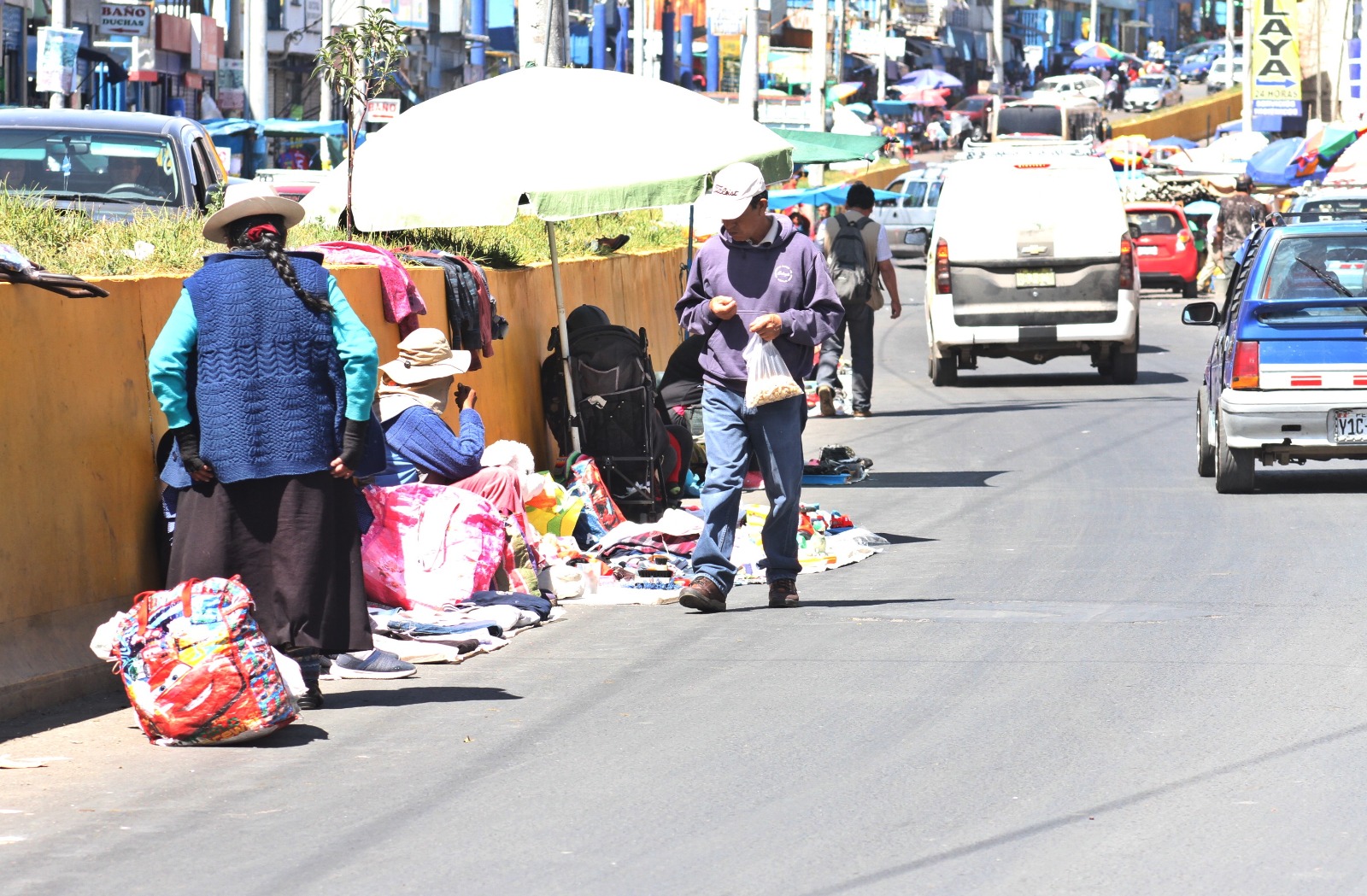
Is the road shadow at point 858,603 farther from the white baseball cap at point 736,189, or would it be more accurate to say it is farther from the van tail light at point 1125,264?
the van tail light at point 1125,264

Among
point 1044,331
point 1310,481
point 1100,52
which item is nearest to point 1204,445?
point 1310,481

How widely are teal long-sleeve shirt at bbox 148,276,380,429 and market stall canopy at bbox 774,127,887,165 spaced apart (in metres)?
14.7

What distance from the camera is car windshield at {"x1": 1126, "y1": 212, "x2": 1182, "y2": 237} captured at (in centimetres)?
3528

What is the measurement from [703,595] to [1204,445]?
19.1 feet

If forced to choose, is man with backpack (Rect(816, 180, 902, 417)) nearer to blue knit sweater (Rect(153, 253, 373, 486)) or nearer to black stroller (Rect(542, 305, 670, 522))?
black stroller (Rect(542, 305, 670, 522))

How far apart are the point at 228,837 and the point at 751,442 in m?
4.34

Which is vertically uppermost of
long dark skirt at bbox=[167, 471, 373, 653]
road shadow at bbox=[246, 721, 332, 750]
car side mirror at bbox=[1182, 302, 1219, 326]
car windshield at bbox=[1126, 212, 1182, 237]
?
car windshield at bbox=[1126, 212, 1182, 237]

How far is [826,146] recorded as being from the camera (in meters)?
22.9

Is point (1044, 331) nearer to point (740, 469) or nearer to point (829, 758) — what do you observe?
point (740, 469)

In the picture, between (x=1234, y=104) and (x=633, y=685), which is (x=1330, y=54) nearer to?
(x=1234, y=104)

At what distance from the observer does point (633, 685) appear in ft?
25.2

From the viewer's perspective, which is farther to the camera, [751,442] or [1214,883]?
[751,442]

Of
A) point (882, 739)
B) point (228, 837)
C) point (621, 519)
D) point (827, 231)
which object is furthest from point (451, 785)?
point (827, 231)

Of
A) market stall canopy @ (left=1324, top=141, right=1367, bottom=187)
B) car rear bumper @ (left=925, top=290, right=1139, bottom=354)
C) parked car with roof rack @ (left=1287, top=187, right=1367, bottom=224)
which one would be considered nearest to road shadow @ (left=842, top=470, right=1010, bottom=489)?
car rear bumper @ (left=925, top=290, right=1139, bottom=354)
